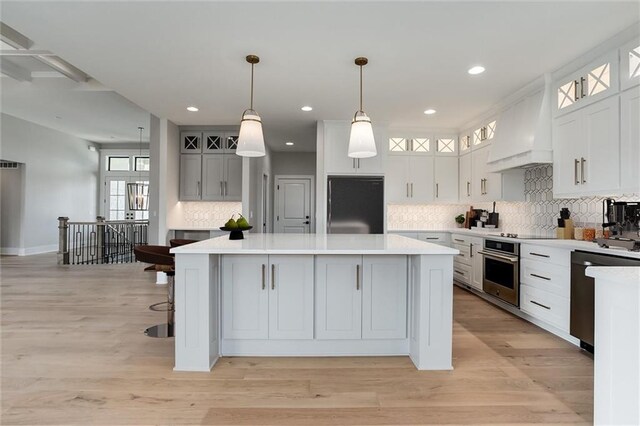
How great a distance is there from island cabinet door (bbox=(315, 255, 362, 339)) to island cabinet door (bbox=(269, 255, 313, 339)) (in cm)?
8

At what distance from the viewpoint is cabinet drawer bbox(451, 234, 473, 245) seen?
190 inches

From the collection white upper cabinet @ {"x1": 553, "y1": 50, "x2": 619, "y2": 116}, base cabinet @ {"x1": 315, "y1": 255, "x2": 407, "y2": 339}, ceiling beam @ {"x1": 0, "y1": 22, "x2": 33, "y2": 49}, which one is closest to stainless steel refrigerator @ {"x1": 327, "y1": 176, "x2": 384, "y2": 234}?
white upper cabinet @ {"x1": 553, "y1": 50, "x2": 619, "y2": 116}

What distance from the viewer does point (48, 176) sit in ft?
27.9

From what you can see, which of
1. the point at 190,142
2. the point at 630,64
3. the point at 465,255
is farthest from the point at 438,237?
the point at 190,142

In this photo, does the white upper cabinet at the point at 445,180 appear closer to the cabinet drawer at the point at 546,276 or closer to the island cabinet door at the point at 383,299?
the cabinet drawer at the point at 546,276

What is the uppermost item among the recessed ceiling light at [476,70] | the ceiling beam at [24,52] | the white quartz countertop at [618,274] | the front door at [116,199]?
the ceiling beam at [24,52]

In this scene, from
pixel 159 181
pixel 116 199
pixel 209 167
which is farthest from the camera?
pixel 116 199

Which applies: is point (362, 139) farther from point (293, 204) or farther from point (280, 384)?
point (293, 204)

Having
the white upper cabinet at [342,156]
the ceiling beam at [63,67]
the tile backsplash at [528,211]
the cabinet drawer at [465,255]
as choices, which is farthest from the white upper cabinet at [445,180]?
the ceiling beam at [63,67]

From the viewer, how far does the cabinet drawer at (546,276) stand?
3.03 meters

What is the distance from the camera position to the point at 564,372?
246 cm

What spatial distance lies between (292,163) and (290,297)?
5.99 metres

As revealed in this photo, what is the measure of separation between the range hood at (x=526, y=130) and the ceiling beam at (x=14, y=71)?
6432 millimetres

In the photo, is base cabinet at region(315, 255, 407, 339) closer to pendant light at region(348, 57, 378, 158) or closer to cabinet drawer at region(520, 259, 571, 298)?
pendant light at region(348, 57, 378, 158)
